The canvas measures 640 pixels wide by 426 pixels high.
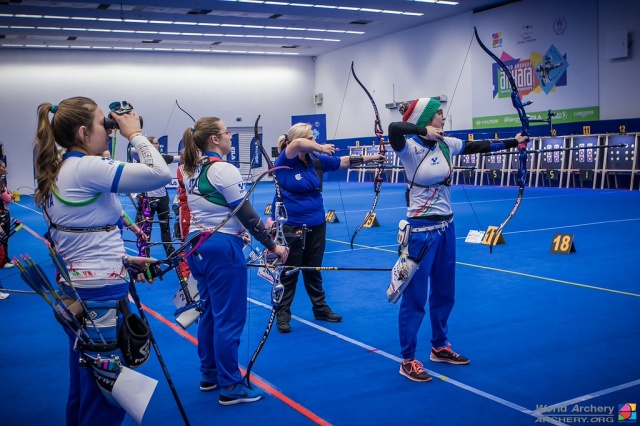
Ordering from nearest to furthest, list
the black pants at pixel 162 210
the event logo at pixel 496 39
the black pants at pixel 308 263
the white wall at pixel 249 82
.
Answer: the black pants at pixel 308 263, the black pants at pixel 162 210, the event logo at pixel 496 39, the white wall at pixel 249 82

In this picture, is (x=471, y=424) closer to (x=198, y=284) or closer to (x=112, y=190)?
(x=198, y=284)

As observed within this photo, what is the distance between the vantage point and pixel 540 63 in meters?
18.7

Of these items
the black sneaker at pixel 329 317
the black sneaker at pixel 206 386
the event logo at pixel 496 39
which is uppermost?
the event logo at pixel 496 39

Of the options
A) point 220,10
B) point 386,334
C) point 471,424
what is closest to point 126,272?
point 471,424

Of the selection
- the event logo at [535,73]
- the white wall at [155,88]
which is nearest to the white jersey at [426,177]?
the event logo at [535,73]

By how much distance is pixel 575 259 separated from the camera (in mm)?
7129

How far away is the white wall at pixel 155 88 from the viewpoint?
79.6ft

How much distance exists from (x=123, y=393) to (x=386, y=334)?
262 cm

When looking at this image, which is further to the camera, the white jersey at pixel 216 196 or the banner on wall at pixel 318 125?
the banner on wall at pixel 318 125

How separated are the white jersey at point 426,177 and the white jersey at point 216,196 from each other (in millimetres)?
1084

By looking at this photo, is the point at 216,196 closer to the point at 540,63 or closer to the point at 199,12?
the point at 540,63

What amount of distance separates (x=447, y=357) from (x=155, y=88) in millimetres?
24263

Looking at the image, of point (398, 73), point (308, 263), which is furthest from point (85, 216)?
point (398, 73)

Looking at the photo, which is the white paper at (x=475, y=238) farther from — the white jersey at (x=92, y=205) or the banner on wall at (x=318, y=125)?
the banner on wall at (x=318, y=125)
